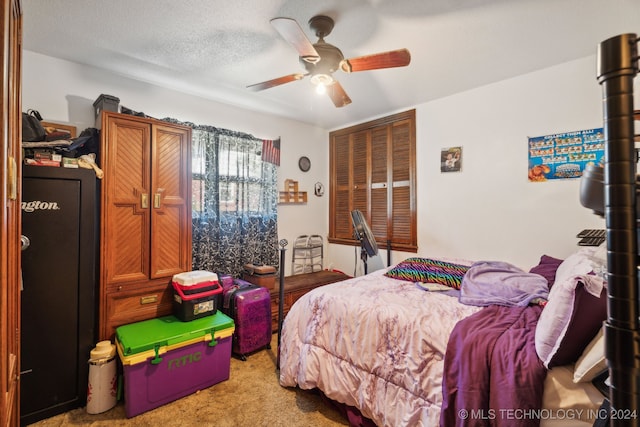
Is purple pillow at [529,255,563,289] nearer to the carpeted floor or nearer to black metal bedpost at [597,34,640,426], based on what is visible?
the carpeted floor

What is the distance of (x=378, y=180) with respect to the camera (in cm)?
393

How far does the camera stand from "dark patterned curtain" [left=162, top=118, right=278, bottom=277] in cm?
317

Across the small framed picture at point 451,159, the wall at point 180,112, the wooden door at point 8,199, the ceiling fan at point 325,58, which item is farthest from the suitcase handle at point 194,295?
the small framed picture at point 451,159

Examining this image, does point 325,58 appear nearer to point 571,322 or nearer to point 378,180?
point 571,322

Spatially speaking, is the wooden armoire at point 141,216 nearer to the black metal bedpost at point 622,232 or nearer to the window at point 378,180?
A: the window at point 378,180

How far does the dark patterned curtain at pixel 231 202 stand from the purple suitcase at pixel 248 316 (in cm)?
59

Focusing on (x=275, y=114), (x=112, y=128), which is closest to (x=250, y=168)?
(x=275, y=114)

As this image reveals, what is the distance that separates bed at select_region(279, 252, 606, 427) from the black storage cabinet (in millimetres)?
1380

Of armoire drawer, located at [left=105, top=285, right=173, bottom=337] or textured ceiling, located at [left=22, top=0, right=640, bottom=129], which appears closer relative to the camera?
textured ceiling, located at [left=22, top=0, right=640, bottom=129]

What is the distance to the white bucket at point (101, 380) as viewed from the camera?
6.47 feet

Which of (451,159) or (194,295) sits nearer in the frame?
(194,295)

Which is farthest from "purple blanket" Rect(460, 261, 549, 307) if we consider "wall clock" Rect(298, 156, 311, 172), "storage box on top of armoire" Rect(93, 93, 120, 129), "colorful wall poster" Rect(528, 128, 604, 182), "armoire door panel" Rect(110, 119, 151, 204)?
"storage box on top of armoire" Rect(93, 93, 120, 129)

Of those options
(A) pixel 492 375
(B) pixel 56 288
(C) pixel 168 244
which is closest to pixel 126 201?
(C) pixel 168 244

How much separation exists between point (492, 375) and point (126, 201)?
2564 millimetres
